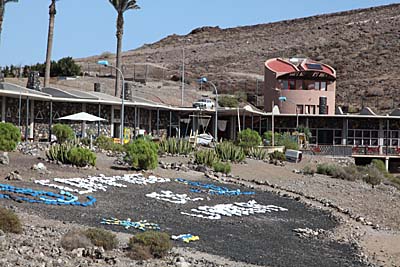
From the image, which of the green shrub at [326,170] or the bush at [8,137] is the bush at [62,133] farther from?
the green shrub at [326,170]

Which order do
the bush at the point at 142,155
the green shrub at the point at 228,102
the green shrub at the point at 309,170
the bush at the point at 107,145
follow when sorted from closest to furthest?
the bush at the point at 142,155, the bush at the point at 107,145, the green shrub at the point at 309,170, the green shrub at the point at 228,102

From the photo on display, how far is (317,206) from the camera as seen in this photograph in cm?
2662

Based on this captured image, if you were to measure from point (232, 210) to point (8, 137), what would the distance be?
39.1 ft

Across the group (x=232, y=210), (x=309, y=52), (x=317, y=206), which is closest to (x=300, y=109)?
(x=317, y=206)

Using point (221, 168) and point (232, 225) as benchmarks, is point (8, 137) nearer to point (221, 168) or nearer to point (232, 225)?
point (221, 168)

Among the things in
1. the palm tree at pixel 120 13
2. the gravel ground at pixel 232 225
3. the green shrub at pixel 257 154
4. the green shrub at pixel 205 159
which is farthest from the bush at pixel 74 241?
the palm tree at pixel 120 13

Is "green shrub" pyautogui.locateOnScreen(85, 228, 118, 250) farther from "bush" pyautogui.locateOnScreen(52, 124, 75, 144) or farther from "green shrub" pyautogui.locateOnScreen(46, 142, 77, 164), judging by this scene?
"bush" pyautogui.locateOnScreen(52, 124, 75, 144)

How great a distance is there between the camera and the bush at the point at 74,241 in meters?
13.2

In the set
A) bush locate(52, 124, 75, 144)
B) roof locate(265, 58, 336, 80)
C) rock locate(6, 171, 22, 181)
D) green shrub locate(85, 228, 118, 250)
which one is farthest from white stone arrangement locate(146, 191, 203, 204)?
roof locate(265, 58, 336, 80)

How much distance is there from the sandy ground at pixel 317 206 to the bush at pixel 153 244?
5.50ft

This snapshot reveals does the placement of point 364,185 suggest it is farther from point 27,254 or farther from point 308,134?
point 27,254

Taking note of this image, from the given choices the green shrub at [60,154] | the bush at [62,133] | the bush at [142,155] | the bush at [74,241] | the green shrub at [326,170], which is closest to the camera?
the bush at [74,241]

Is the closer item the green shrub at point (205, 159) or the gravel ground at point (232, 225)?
the gravel ground at point (232, 225)

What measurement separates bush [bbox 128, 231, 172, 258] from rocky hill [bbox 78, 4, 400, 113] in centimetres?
6678
